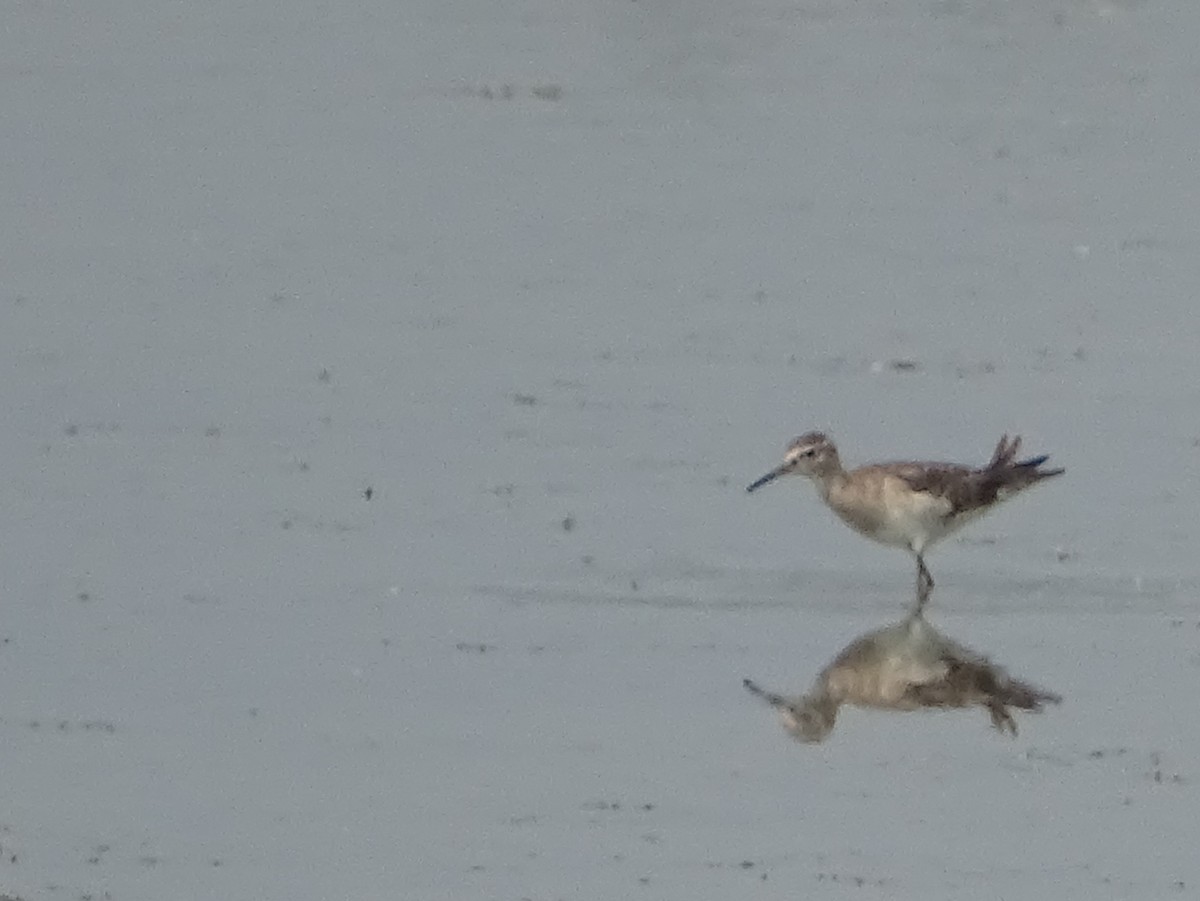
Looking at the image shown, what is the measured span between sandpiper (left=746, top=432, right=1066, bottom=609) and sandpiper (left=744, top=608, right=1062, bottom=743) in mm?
595

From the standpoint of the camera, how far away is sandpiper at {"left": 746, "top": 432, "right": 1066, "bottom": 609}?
13.0m

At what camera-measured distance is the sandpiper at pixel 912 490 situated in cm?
1300

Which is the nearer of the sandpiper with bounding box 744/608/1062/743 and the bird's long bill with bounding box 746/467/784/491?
the sandpiper with bounding box 744/608/1062/743

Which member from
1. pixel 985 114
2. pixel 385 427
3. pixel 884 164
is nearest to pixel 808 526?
pixel 385 427

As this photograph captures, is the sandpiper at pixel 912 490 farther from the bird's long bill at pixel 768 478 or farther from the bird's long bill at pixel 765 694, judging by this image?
the bird's long bill at pixel 765 694

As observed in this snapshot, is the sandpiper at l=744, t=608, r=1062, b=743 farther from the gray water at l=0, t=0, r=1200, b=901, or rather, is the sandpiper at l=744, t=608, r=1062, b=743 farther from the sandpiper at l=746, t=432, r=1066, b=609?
the sandpiper at l=746, t=432, r=1066, b=609

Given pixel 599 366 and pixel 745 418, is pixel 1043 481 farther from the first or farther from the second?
pixel 599 366

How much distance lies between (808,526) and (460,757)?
334 centimetres

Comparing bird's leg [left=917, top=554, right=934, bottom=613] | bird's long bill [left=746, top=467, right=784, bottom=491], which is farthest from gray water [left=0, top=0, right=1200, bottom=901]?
bird's long bill [left=746, top=467, right=784, bottom=491]

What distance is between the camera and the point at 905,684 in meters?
11.9

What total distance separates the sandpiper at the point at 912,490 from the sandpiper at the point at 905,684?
1.95 feet

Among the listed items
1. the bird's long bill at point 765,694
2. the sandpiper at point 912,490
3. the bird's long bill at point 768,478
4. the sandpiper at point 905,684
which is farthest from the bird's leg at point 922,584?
the bird's long bill at point 765,694

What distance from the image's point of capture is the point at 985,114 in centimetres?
2048

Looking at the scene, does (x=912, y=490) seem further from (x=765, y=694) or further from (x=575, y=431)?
(x=575, y=431)
